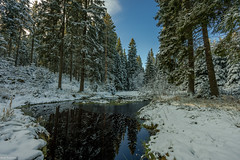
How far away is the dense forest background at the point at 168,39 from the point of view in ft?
19.3

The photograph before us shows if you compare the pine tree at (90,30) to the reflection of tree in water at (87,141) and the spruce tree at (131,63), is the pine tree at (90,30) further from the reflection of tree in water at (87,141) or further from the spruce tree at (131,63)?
the spruce tree at (131,63)

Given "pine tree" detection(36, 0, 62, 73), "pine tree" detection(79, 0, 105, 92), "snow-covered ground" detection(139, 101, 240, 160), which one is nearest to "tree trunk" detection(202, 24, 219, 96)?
"snow-covered ground" detection(139, 101, 240, 160)

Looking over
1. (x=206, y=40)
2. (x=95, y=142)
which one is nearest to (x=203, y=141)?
(x=95, y=142)

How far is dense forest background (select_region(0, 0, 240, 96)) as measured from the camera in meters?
5.88

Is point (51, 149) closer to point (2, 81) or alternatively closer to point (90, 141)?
point (90, 141)

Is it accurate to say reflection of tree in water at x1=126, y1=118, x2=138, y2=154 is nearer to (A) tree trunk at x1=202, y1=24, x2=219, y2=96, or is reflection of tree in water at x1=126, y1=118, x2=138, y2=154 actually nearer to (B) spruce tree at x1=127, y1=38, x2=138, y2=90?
(A) tree trunk at x1=202, y1=24, x2=219, y2=96

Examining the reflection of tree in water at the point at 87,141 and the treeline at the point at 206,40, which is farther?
the treeline at the point at 206,40

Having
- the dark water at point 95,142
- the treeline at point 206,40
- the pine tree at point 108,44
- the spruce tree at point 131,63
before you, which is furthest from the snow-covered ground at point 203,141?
the spruce tree at point 131,63

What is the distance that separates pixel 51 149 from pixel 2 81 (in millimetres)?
14523

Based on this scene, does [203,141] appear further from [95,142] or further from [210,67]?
[210,67]

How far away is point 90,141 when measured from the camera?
4.11m

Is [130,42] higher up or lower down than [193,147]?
higher up

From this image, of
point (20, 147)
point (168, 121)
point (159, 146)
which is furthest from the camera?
point (168, 121)

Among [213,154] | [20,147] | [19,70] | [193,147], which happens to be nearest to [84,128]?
[20,147]
